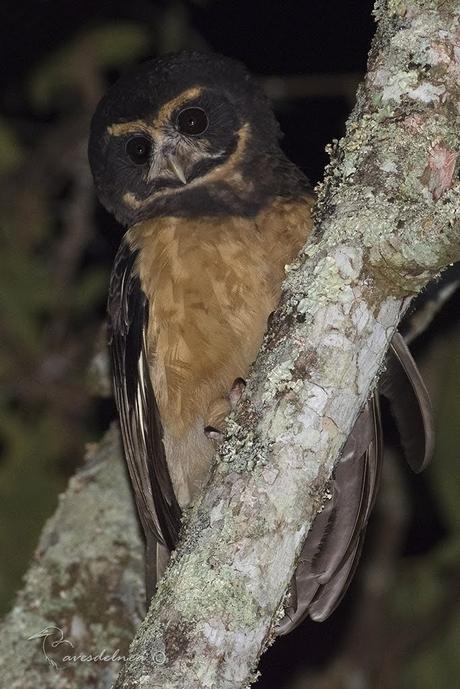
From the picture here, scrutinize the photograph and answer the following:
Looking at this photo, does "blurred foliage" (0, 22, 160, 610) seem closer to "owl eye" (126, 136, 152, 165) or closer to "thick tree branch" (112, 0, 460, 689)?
"owl eye" (126, 136, 152, 165)

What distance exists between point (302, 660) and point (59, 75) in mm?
3663

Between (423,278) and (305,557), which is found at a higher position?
(423,278)

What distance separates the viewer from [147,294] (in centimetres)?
443

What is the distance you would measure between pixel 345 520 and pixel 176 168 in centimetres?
166

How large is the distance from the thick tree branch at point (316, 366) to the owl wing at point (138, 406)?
1371 millimetres

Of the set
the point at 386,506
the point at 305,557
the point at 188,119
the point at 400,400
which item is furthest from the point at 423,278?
the point at 386,506

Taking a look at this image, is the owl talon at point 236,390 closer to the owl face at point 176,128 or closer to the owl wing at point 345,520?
the owl wing at point 345,520

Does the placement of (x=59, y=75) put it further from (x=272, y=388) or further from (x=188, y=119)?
(x=272, y=388)

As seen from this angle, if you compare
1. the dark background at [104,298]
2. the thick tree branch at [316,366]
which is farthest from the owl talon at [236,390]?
the dark background at [104,298]

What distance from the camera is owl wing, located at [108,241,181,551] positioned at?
4520mm

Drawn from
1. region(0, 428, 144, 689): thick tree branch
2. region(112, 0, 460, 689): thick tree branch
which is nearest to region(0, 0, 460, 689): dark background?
region(0, 428, 144, 689): thick tree branch

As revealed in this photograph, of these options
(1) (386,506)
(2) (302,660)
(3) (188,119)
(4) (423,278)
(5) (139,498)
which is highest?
(4) (423,278)

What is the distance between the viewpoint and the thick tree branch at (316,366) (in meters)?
2.96
